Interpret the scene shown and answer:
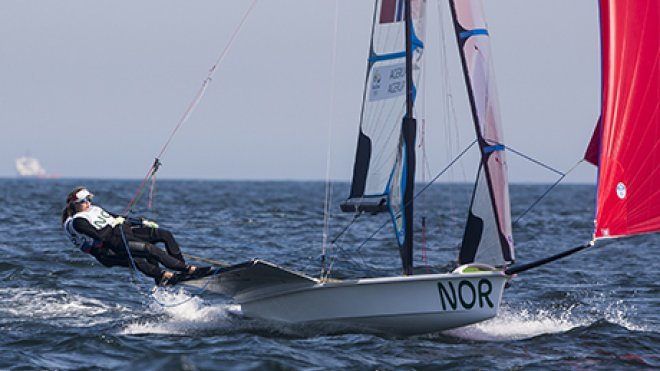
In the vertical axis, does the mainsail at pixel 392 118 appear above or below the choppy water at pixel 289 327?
above

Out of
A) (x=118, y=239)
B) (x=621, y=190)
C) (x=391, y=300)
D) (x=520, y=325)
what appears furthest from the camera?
(x=520, y=325)

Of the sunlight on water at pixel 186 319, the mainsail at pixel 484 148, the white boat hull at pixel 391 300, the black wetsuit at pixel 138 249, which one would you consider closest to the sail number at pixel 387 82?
the mainsail at pixel 484 148

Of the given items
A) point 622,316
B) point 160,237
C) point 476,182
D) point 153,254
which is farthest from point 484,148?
point 153,254

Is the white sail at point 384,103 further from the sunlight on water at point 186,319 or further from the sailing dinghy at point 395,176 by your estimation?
the sunlight on water at point 186,319

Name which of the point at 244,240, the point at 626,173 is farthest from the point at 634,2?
the point at 244,240

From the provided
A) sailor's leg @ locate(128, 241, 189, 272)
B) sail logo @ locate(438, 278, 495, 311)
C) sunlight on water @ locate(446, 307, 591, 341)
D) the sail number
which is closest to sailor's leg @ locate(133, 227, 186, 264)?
sailor's leg @ locate(128, 241, 189, 272)

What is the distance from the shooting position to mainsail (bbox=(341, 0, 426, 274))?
11.1 metres

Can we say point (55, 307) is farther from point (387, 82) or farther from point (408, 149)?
point (387, 82)

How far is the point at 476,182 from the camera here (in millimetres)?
11281

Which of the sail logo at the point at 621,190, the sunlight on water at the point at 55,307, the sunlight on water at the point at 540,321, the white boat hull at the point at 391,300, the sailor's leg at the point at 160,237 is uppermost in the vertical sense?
the sail logo at the point at 621,190

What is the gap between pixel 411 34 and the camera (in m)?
11.1

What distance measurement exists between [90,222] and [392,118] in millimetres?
3460

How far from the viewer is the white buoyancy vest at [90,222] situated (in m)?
10.5

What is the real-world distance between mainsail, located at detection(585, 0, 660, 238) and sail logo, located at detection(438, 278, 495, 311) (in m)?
1.33
